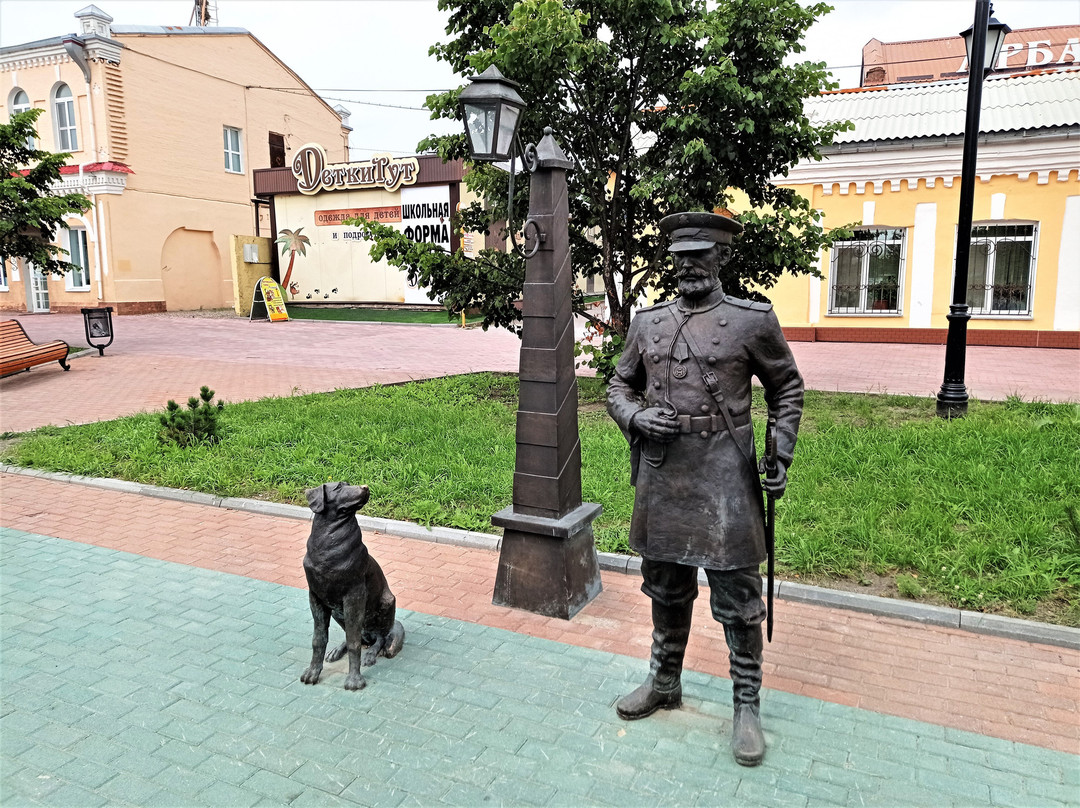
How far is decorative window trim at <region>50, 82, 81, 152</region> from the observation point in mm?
25172

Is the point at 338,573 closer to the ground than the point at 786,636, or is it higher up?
higher up

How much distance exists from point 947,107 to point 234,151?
950 inches

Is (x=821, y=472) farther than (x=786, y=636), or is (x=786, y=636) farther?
Answer: (x=821, y=472)

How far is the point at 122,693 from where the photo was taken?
3.79 m

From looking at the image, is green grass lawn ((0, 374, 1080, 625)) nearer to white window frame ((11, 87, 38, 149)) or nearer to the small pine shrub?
the small pine shrub

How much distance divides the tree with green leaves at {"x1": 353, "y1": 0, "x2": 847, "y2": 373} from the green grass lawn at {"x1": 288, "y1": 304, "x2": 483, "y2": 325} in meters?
13.0

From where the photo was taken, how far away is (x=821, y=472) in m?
6.79

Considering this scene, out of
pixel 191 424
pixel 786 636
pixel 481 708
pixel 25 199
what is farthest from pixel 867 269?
pixel 25 199

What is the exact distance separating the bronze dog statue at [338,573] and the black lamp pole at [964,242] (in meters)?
7.62

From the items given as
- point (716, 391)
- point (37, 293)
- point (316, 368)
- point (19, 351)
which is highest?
point (37, 293)

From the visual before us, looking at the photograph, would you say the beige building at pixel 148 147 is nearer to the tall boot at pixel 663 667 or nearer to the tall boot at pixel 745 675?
the tall boot at pixel 663 667

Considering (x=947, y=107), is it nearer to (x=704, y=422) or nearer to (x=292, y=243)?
(x=704, y=422)

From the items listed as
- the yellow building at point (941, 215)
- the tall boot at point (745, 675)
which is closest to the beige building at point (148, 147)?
the yellow building at point (941, 215)

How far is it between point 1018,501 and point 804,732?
11.5 ft
